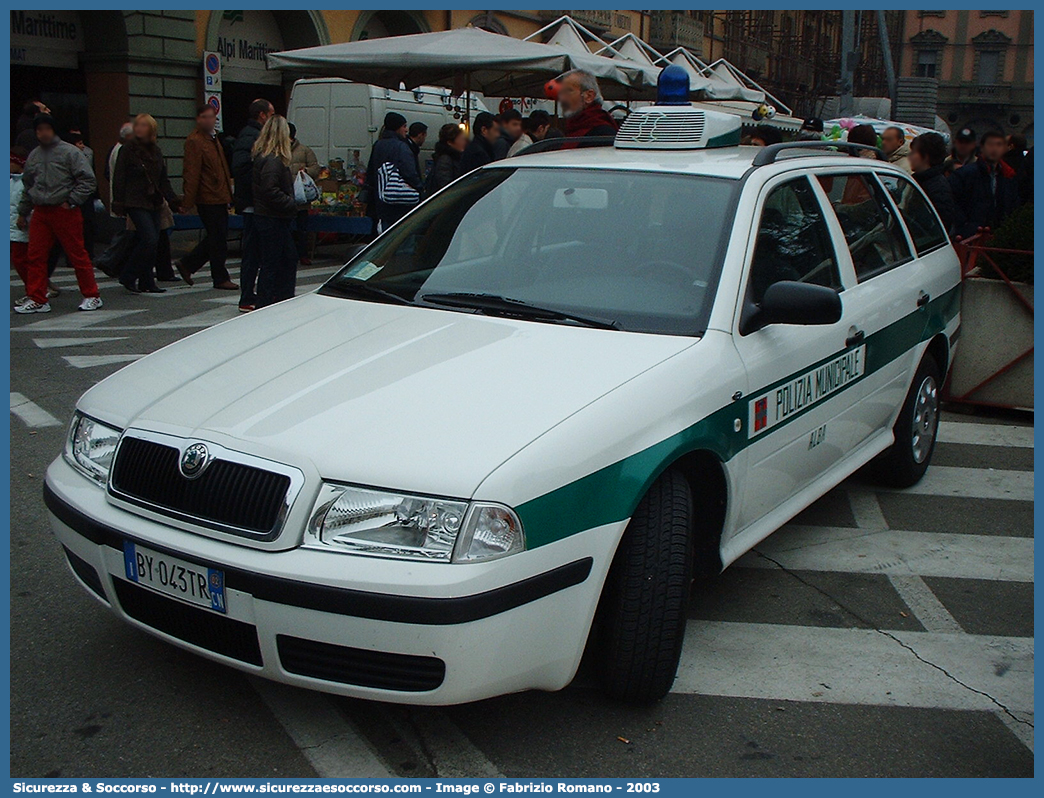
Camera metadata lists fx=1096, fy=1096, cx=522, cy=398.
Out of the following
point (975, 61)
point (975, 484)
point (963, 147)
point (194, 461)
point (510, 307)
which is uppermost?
point (975, 61)

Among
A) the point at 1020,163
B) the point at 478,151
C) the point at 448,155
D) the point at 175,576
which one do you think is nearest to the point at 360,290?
the point at 175,576

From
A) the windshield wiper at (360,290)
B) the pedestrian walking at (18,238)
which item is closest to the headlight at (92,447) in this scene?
the windshield wiper at (360,290)

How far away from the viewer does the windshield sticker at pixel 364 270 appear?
436 centimetres

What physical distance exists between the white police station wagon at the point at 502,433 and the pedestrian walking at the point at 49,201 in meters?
6.28

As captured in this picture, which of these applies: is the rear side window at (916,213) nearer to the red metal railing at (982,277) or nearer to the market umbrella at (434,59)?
the red metal railing at (982,277)

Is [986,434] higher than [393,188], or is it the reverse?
[393,188]

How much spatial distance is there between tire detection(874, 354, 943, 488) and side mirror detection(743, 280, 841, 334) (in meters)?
1.85

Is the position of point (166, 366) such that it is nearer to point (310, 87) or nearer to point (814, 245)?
point (814, 245)

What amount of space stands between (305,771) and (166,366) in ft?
4.64

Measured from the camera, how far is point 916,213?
5.65m

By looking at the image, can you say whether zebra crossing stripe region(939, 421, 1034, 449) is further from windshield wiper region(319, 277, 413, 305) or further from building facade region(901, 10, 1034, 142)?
building facade region(901, 10, 1034, 142)

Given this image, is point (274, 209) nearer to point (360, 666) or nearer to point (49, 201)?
point (49, 201)

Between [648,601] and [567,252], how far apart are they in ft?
4.76

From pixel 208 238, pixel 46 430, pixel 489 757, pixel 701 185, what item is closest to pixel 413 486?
pixel 489 757
